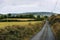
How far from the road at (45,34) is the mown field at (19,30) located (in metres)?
0.08

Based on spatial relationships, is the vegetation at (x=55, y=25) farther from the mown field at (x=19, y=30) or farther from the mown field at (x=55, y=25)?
the mown field at (x=19, y=30)

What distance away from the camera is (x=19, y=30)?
92.7 inches

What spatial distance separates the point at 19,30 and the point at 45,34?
1.95ft

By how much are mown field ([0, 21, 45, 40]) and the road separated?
80 millimetres

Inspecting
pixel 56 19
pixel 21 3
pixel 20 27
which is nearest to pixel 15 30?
pixel 20 27

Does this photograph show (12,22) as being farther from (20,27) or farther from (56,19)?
(56,19)

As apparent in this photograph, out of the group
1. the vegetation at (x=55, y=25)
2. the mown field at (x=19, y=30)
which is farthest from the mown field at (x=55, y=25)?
the mown field at (x=19, y=30)

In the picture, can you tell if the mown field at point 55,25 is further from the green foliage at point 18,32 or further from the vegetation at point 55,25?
the green foliage at point 18,32

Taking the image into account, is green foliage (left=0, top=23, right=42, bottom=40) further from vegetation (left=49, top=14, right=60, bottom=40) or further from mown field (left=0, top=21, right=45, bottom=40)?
vegetation (left=49, top=14, right=60, bottom=40)

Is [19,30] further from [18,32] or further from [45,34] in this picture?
[45,34]

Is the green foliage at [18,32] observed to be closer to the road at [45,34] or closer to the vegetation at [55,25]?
the road at [45,34]

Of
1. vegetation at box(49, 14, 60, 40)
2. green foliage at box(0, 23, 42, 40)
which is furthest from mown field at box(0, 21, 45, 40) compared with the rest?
vegetation at box(49, 14, 60, 40)

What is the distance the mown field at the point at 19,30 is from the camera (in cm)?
232

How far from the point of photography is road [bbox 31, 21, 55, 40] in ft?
7.74
